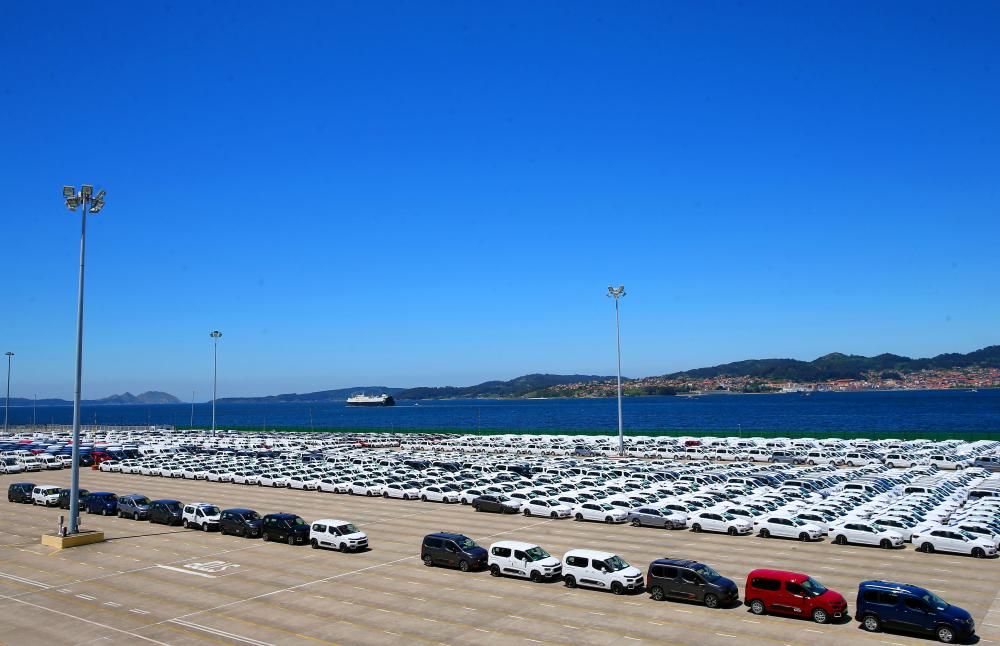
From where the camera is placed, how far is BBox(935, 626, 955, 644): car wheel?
22.2 metres

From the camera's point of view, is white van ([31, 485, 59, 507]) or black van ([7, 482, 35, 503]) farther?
black van ([7, 482, 35, 503])

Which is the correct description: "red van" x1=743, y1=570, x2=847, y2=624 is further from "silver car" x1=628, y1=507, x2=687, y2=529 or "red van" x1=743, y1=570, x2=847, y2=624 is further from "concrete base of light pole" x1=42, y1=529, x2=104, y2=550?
"concrete base of light pole" x1=42, y1=529, x2=104, y2=550

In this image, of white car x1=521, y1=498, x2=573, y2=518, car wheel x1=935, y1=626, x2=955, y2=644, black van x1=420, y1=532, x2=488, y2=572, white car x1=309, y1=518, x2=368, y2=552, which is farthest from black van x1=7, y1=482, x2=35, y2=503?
car wheel x1=935, y1=626, x2=955, y2=644

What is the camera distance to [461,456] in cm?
8906

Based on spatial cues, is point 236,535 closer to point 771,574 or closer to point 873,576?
point 771,574

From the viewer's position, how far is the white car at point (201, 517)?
42.5 m

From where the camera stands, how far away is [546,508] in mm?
46406

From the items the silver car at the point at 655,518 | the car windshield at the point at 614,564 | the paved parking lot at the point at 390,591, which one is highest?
the car windshield at the point at 614,564

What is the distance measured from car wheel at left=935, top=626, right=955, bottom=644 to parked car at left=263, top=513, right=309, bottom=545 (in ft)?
88.6

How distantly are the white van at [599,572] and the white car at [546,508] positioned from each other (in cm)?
1608

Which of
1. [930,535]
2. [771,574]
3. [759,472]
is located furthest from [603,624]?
[759,472]

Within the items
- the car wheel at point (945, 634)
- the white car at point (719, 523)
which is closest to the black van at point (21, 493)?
the white car at point (719, 523)

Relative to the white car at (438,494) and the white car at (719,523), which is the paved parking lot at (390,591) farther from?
the white car at (438,494)

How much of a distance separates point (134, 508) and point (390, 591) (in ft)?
80.8
